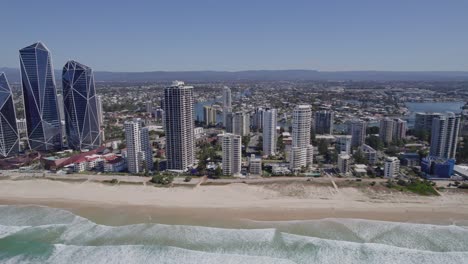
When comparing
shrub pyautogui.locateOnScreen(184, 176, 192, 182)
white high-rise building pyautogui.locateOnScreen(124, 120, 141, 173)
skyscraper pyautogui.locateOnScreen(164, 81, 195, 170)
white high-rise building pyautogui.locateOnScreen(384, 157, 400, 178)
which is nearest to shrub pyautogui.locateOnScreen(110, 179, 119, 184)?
white high-rise building pyautogui.locateOnScreen(124, 120, 141, 173)

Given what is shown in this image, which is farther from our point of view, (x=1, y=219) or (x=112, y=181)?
(x=112, y=181)

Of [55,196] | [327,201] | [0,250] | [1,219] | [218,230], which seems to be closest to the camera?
[0,250]

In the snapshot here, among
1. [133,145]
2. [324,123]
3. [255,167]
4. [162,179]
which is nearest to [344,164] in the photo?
[255,167]

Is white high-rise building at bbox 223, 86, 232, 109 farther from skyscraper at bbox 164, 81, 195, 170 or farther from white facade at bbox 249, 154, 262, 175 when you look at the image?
white facade at bbox 249, 154, 262, 175

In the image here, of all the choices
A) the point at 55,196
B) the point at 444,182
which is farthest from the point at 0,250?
the point at 444,182

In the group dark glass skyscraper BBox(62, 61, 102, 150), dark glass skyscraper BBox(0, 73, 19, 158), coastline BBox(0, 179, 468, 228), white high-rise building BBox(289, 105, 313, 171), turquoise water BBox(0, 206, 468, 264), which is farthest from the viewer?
dark glass skyscraper BBox(62, 61, 102, 150)

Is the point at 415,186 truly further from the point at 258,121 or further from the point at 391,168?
the point at 258,121

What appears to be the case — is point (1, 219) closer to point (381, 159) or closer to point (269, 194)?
point (269, 194)
